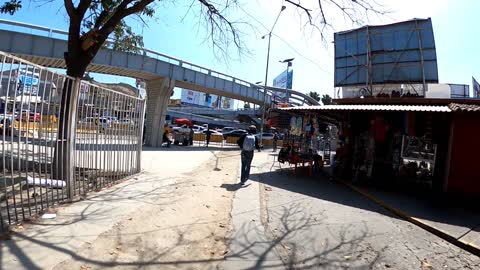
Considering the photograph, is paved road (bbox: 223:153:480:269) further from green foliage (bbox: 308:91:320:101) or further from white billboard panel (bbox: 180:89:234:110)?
green foliage (bbox: 308:91:320:101)

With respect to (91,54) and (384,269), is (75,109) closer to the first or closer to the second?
(91,54)

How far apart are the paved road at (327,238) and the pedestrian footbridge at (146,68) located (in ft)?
59.7

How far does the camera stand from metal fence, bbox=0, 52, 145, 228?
548 centimetres

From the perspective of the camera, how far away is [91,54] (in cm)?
990

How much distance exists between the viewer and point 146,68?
92.6 ft

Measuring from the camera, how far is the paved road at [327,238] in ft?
16.9

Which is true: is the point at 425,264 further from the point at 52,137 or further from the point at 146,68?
the point at 146,68

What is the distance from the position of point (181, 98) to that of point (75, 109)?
317 ft

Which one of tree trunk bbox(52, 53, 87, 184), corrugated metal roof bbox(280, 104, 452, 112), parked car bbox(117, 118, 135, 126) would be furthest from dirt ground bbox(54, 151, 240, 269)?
corrugated metal roof bbox(280, 104, 452, 112)

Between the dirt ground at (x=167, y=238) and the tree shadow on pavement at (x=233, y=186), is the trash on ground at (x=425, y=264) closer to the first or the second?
the dirt ground at (x=167, y=238)

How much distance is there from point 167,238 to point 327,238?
2371mm

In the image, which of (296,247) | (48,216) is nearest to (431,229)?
(296,247)

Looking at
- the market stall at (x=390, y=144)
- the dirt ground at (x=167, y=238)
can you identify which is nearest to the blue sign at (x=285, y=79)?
the market stall at (x=390, y=144)

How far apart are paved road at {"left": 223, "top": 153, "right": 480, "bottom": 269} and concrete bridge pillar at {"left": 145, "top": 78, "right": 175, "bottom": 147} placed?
2085 cm
